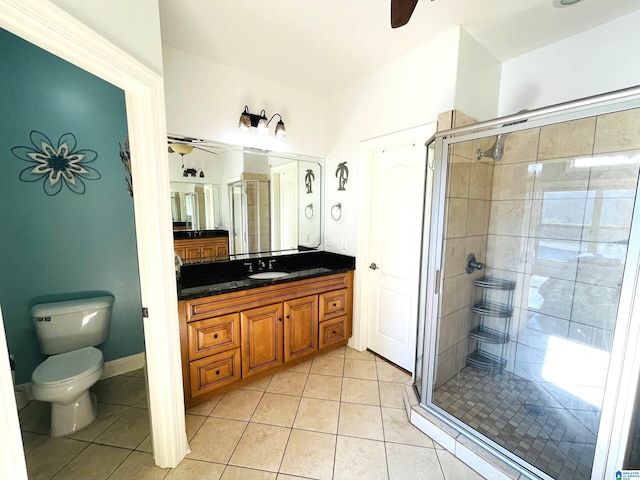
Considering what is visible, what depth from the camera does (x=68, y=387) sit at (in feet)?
5.34

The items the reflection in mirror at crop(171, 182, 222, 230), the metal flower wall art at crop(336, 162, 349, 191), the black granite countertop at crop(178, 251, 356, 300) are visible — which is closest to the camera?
the black granite countertop at crop(178, 251, 356, 300)

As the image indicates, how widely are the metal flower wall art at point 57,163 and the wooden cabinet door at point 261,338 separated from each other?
1.65 metres

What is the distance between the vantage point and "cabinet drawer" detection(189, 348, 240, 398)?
1853mm

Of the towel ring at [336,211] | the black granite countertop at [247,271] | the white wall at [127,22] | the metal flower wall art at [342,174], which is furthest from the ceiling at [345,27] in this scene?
the black granite countertop at [247,271]

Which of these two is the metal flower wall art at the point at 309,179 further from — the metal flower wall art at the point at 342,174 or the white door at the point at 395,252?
the white door at the point at 395,252

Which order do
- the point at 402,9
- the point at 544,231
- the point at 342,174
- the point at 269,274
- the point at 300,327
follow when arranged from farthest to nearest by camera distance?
the point at 342,174, the point at 269,274, the point at 300,327, the point at 544,231, the point at 402,9

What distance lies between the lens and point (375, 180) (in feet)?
8.38

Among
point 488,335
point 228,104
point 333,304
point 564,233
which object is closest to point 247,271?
point 333,304

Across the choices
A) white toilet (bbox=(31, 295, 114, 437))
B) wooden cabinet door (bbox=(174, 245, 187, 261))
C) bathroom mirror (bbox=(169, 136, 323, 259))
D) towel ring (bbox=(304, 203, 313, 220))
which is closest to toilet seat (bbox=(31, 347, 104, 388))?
white toilet (bbox=(31, 295, 114, 437))

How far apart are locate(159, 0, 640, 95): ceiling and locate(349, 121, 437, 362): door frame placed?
0.66 metres

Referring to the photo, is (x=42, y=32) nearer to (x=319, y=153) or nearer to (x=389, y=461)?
(x=319, y=153)

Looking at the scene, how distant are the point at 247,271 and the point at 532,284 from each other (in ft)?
7.94

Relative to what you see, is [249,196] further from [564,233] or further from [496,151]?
[564,233]

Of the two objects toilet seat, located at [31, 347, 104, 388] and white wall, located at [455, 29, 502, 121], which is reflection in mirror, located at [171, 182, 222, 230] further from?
white wall, located at [455, 29, 502, 121]
